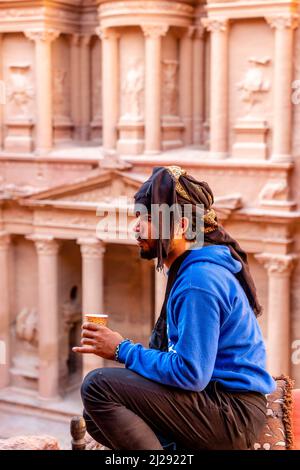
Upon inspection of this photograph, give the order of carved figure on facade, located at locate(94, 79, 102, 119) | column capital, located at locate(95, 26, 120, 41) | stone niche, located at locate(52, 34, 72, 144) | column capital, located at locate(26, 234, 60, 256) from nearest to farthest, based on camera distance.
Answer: column capital, located at locate(95, 26, 120, 41)
column capital, located at locate(26, 234, 60, 256)
stone niche, located at locate(52, 34, 72, 144)
carved figure on facade, located at locate(94, 79, 102, 119)

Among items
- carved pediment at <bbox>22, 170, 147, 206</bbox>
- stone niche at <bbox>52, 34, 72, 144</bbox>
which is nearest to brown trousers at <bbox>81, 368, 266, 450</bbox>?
carved pediment at <bbox>22, 170, 147, 206</bbox>

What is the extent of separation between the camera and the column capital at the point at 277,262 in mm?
18891

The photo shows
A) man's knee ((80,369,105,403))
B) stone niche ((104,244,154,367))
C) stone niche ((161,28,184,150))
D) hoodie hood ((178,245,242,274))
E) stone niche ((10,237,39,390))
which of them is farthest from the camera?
stone niche ((10,237,39,390))

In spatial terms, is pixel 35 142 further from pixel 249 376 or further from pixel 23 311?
pixel 249 376

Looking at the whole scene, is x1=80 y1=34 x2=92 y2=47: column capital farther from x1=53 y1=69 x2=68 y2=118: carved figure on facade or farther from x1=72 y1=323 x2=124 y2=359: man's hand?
x1=72 y1=323 x2=124 y2=359: man's hand

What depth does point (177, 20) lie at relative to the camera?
2078 centimetres

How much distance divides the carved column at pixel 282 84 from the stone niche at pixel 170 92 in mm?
3594

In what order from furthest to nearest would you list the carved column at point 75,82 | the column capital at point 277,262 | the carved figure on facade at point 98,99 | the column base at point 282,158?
the carved figure on facade at point 98,99 → the carved column at point 75,82 → the column base at point 282,158 → the column capital at point 277,262

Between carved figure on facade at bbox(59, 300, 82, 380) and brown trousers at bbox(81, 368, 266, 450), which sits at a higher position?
brown trousers at bbox(81, 368, 266, 450)

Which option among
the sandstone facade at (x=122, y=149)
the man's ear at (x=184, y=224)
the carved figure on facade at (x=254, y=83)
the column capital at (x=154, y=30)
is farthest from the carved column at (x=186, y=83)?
the man's ear at (x=184, y=224)

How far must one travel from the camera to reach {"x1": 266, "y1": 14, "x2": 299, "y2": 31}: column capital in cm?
1819

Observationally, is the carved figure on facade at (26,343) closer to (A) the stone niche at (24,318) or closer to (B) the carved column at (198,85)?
(A) the stone niche at (24,318)

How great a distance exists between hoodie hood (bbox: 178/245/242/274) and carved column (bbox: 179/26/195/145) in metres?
17.3

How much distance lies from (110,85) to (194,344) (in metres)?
17.5
